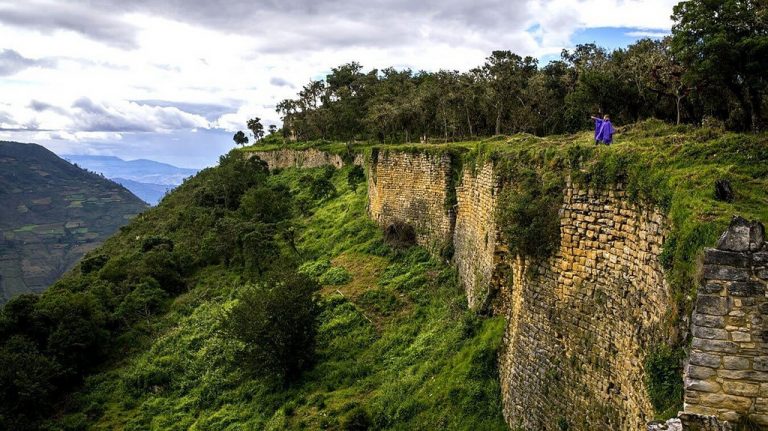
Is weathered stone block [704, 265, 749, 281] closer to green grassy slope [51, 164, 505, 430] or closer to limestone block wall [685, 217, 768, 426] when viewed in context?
limestone block wall [685, 217, 768, 426]

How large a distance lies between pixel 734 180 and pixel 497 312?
23.9 ft

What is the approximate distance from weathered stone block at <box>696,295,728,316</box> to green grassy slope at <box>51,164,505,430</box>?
257 inches

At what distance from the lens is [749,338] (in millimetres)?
5125

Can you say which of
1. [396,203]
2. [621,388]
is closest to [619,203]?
[621,388]

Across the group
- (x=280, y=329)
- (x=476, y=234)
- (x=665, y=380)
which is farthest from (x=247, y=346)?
(x=665, y=380)

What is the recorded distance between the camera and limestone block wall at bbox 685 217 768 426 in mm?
5070

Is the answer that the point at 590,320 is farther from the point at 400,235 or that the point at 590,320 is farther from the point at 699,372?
the point at 400,235

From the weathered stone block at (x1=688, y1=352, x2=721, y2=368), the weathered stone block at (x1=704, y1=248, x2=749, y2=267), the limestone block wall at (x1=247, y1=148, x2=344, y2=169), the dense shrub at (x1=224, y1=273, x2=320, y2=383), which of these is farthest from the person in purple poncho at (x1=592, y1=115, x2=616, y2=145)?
the limestone block wall at (x1=247, y1=148, x2=344, y2=169)

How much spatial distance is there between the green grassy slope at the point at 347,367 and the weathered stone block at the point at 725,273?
266 inches

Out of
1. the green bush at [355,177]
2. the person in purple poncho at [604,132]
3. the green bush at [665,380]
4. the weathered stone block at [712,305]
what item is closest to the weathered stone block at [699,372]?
the weathered stone block at [712,305]

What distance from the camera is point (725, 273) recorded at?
16.9ft

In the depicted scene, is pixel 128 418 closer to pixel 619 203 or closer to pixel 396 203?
pixel 396 203

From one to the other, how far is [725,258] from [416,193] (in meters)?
17.5

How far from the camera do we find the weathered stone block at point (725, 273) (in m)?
5.10
